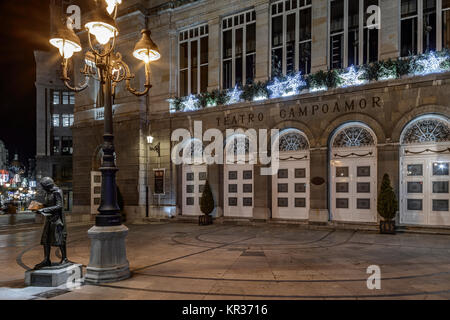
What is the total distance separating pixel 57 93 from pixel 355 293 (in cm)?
4346

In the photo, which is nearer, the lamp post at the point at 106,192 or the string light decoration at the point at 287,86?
the lamp post at the point at 106,192

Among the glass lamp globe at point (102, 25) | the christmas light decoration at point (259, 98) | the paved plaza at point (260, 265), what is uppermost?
the christmas light decoration at point (259, 98)

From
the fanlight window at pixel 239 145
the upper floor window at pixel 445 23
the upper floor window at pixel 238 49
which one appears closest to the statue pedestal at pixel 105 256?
the fanlight window at pixel 239 145

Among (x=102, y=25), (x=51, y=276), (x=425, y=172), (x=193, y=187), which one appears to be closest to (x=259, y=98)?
(x=193, y=187)

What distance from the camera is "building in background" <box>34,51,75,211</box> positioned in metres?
38.9

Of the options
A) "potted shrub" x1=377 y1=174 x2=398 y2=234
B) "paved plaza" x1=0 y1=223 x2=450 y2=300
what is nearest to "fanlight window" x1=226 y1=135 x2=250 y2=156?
"paved plaza" x1=0 y1=223 x2=450 y2=300

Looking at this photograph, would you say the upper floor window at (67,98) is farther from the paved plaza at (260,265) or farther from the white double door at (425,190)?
the white double door at (425,190)

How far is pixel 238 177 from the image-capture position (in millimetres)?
17328

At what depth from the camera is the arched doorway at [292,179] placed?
15609mm

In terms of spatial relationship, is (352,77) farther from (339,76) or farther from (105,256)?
(105,256)

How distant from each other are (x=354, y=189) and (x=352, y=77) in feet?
16.3
